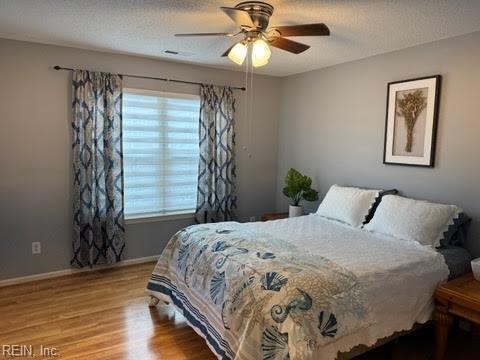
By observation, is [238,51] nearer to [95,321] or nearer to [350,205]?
[350,205]

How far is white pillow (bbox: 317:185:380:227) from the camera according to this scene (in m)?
3.19

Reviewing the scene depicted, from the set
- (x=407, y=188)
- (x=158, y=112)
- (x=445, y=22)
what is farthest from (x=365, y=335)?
(x=158, y=112)

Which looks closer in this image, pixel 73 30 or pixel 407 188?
pixel 73 30

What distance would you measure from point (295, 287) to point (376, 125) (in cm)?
229

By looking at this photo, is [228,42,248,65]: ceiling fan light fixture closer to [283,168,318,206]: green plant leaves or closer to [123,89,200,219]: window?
[123,89,200,219]: window

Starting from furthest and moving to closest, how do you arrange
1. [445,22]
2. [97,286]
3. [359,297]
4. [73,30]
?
[97,286]
[73,30]
[445,22]
[359,297]

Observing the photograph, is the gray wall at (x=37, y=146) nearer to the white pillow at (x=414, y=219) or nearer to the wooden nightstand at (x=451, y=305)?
the white pillow at (x=414, y=219)

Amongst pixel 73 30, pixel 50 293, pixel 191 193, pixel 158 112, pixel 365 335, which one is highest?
pixel 73 30

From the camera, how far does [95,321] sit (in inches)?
107

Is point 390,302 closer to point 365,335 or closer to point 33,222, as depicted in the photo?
point 365,335

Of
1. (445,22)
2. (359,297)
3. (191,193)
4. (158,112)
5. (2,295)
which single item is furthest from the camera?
(191,193)

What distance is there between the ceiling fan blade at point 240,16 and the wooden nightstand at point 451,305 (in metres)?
2.08

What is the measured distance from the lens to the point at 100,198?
3.61m

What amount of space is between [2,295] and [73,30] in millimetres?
2426
